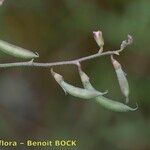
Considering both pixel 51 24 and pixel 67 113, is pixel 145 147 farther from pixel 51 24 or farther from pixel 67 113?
pixel 51 24

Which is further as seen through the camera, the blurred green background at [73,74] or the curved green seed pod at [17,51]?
the blurred green background at [73,74]

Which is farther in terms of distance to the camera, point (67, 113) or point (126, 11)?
point (67, 113)

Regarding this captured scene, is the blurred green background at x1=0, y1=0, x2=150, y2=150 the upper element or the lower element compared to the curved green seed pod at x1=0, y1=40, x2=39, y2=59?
upper

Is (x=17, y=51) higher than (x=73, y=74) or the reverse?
the reverse

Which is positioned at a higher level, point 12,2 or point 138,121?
point 12,2

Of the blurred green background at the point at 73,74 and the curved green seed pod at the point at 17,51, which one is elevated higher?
the blurred green background at the point at 73,74

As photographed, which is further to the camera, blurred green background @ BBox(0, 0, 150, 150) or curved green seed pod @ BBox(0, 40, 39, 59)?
blurred green background @ BBox(0, 0, 150, 150)

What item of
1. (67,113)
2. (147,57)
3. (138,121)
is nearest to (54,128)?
(67,113)

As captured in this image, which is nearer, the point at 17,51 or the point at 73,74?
the point at 17,51
